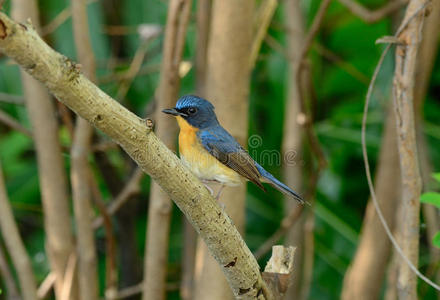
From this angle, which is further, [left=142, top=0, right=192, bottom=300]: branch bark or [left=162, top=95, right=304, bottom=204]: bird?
[left=142, top=0, right=192, bottom=300]: branch bark

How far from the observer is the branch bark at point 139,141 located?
46.1 inches

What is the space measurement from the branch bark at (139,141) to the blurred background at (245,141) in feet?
3.09

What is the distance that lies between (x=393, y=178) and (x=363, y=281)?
69cm

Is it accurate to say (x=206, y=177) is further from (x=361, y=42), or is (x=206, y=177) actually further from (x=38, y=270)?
(x=361, y=42)

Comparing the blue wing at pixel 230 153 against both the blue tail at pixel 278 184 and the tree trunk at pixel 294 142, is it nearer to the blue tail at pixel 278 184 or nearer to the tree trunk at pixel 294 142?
the blue tail at pixel 278 184

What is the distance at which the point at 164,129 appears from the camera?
116 inches

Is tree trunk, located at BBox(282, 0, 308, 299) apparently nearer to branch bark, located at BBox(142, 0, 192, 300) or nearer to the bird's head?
branch bark, located at BBox(142, 0, 192, 300)

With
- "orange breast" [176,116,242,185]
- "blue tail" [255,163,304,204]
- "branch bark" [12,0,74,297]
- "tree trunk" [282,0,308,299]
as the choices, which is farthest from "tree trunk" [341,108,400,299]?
"branch bark" [12,0,74,297]

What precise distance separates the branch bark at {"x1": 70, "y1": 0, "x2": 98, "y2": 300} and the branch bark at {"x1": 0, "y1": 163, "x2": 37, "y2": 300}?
0.29 meters

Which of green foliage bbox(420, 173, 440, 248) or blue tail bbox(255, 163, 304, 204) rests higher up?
blue tail bbox(255, 163, 304, 204)

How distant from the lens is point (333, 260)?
4.82 meters

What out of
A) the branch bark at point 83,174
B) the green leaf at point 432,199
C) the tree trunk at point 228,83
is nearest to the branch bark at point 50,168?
the branch bark at point 83,174

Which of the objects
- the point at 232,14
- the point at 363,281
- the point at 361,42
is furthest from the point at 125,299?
the point at 361,42

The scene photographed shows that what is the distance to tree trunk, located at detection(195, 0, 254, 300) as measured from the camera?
2.87 m
